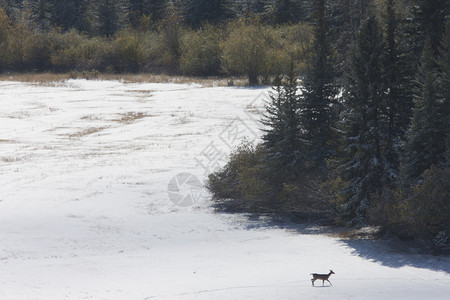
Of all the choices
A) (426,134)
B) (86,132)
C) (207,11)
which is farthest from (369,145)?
(207,11)

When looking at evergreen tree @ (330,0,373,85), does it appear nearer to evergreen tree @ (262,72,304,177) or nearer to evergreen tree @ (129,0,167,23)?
evergreen tree @ (262,72,304,177)

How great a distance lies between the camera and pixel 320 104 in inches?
832

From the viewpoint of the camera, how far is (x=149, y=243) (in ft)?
60.1

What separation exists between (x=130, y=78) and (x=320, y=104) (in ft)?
133

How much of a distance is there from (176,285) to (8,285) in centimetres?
415

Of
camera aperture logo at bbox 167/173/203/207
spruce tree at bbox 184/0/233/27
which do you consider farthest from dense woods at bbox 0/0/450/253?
spruce tree at bbox 184/0/233/27

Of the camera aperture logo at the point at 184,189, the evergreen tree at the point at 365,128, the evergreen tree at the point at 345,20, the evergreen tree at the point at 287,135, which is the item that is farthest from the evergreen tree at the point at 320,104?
the evergreen tree at the point at 345,20

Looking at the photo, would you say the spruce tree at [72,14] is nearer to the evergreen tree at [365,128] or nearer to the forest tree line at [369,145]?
the forest tree line at [369,145]

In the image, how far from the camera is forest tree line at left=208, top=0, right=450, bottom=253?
16.1 m

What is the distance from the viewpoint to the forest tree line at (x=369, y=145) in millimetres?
16141

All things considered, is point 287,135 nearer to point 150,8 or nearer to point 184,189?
point 184,189

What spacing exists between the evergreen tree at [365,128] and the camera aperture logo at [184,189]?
→ 24.0ft

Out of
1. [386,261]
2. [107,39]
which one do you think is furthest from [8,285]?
[107,39]

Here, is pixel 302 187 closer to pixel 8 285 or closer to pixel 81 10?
pixel 8 285
